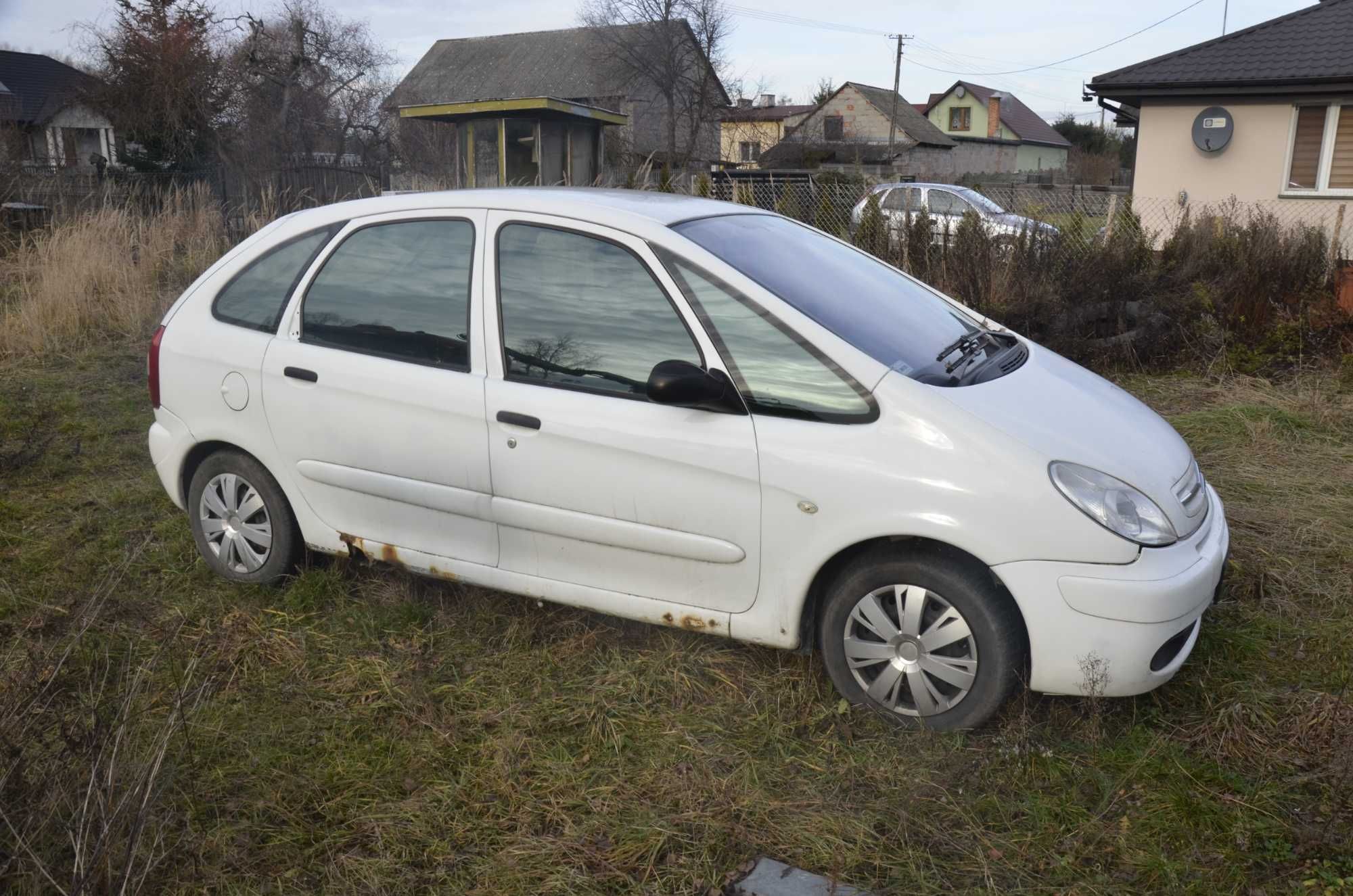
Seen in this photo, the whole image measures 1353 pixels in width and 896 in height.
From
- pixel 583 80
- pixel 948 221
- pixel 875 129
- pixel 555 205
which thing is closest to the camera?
pixel 555 205

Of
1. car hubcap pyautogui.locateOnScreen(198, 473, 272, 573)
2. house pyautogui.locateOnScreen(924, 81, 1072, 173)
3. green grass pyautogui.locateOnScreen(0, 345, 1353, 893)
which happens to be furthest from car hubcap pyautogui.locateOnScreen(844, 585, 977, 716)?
house pyautogui.locateOnScreen(924, 81, 1072, 173)

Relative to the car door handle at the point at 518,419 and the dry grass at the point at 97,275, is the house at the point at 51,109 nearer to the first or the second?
the dry grass at the point at 97,275

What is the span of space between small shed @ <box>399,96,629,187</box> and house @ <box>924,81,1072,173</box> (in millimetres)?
55602

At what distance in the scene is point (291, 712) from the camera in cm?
354

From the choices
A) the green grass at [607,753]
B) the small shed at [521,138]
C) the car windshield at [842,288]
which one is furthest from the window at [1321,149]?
the car windshield at [842,288]

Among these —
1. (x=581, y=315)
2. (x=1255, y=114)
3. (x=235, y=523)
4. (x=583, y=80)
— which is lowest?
(x=235, y=523)

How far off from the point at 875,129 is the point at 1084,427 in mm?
57654

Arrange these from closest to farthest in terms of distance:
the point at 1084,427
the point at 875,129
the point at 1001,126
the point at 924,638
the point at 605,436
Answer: the point at 924,638
the point at 1084,427
the point at 605,436
the point at 875,129
the point at 1001,126

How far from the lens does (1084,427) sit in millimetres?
3340

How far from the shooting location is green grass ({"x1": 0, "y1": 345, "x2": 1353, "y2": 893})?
2691mm

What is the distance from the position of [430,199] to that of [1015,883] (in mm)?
3087

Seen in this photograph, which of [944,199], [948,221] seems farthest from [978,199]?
[948,221]

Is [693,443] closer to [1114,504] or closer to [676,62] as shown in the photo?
[1114,504]

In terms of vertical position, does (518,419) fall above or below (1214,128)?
below
